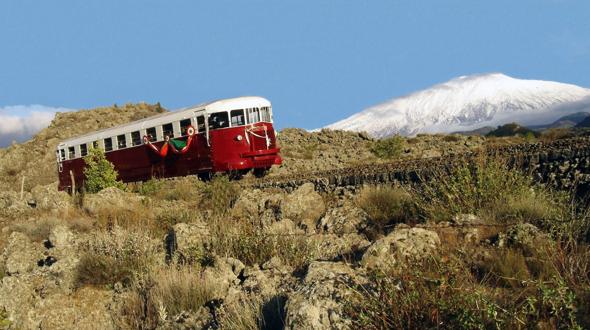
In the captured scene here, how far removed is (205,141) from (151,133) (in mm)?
3248

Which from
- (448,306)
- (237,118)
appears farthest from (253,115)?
(448,306)

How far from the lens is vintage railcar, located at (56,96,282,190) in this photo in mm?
23219

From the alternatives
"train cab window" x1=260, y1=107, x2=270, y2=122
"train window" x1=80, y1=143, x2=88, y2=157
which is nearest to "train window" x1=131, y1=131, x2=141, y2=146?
"train window" x1=80, y1=143, x2=88, y2=157

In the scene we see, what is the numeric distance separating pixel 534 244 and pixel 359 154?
120 feet

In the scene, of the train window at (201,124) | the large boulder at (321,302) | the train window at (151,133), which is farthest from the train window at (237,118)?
the large boulder at (321,302)

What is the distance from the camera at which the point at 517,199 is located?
941cm

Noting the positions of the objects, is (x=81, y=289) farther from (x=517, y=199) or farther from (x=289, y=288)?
(x=517, y=199)

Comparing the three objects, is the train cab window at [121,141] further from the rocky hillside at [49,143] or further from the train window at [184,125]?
the rocky hillside at [49,143]

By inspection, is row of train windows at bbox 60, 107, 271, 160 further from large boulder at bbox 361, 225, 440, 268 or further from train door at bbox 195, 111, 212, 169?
large boulder at bbox 361, 225, 440, 268

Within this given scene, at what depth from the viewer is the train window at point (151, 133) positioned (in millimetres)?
25186

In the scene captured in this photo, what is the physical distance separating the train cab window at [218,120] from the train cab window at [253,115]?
3.14ft

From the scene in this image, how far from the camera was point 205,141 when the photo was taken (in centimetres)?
2325

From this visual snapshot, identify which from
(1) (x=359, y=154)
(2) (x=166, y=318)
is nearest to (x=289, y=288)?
(2) (x=166, y=318)

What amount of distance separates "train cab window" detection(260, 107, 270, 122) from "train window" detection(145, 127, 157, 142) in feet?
14.4
